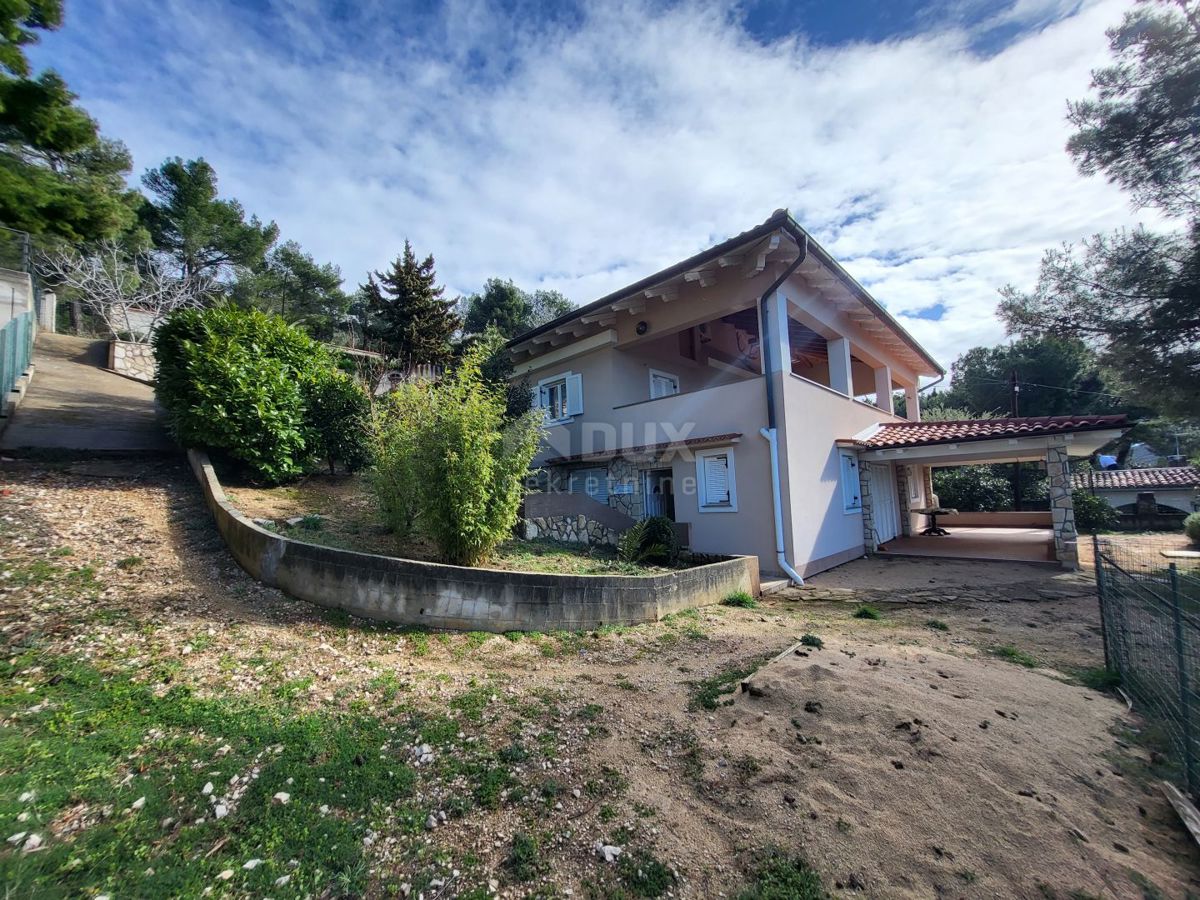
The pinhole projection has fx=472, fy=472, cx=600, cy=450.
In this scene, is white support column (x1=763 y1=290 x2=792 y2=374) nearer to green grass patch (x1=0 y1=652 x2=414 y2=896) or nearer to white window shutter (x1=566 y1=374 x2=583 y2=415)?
white window shutter (x1=566 y1=374 x2=583 y2=415)

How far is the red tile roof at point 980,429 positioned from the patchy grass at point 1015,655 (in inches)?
263

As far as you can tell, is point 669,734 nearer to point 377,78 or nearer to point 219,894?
point 219,894

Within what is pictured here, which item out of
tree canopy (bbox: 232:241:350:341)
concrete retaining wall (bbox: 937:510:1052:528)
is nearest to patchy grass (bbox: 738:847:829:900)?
concrete retaining wall (bbox: 937:510:1052:528)

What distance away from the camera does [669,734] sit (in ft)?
11.1

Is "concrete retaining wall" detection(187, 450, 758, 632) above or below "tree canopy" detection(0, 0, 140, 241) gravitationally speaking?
below

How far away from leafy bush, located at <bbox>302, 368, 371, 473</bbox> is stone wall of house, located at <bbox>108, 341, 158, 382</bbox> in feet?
45.4

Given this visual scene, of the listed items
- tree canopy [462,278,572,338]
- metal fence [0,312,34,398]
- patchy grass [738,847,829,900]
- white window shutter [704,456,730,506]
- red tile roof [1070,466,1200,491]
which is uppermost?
tree canopy [462,278,572,338]

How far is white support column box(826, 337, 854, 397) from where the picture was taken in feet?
39.3

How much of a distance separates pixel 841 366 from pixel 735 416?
13.7ft

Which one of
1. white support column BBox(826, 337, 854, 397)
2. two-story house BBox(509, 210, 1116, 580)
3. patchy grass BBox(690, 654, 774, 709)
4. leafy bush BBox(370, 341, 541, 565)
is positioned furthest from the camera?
white support column BBox(826, 337, 854, 397)

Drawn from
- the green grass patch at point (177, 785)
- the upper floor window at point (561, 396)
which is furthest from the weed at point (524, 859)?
the upper floor window at point (561, 396)

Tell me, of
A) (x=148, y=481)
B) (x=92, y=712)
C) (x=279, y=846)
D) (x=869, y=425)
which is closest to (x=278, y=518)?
(x=148, y=481)

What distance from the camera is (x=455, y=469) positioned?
6.16 meters

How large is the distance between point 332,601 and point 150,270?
2398 cm
